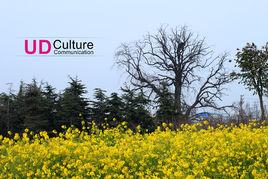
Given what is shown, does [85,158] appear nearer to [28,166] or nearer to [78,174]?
[78,174]

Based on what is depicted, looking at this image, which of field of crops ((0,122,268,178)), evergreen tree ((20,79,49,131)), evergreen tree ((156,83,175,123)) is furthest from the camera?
evergreen tree ((156,83,175,123))

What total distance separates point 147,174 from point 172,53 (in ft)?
78.2

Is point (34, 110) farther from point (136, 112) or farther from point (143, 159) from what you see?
point (143, 159)

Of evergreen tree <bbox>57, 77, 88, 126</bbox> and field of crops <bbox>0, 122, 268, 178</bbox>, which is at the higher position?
evergreen tree <bbox>57, 77, 88, 126</bbox>

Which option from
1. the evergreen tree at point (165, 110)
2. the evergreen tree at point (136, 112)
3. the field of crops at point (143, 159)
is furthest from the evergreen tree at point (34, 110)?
the field of crops at point (143, 159)

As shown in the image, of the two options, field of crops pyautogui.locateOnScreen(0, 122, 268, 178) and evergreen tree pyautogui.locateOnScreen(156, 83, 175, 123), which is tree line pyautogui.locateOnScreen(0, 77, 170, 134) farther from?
field of crops pyautogui.locateOnScreen(0, 122, 268, 178)

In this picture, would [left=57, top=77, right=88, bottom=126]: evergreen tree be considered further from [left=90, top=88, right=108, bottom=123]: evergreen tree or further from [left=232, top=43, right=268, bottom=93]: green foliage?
[left=232, top=43, right=268, bottom=93]: green foliage

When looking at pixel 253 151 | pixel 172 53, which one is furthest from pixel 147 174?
pixel 172 53

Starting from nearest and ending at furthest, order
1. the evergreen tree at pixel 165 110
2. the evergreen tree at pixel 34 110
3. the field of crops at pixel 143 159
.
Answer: the field of crops at pixel 143 159 < the evergreen tree at pixel 34 110 < the evergreen tree at pixel 165 110

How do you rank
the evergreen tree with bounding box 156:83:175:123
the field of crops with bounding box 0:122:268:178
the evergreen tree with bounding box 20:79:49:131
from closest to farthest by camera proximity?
1. the field of crops with bounding box 0:122:268:178
2. the evergreen tree with bounding box 20:79:49:131
3. the evergreen tree with bounding box 156:83:175:123

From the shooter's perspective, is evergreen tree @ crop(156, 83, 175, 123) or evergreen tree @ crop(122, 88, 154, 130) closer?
evergreen tree @ crop(122, 88, 154, 130)

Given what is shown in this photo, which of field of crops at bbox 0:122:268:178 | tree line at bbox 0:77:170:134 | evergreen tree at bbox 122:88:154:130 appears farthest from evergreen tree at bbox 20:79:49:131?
field of crops at bbox 0:122:268:178

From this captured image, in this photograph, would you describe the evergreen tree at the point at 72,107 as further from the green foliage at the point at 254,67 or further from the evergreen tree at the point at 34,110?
the green foliage at the point at 254,67

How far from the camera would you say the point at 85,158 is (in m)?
6.04
